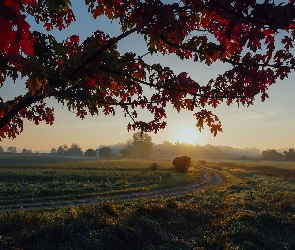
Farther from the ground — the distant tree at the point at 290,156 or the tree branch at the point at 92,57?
the tree branch at the point at 92,57

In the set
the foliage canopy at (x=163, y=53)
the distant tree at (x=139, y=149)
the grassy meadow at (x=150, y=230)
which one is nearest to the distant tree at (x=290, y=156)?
the distant tree at (x=139, y=149)

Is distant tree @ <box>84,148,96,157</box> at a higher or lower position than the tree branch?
lower

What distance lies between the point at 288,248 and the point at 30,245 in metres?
7.82

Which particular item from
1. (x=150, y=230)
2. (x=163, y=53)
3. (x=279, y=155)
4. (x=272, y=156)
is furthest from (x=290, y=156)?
(x=163, y=53)

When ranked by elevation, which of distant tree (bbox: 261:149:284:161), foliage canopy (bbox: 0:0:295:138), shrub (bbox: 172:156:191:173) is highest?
foliage canopy (bbox: 0:0:295:138)

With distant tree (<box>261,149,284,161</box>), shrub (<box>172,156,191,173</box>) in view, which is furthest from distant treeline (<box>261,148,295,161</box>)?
shrub (<box>172,156,191,173</box>)

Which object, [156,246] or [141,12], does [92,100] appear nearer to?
[141,12]

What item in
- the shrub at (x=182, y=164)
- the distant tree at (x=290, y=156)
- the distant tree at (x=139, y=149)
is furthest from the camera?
the distant tree at (x=139, y=149)

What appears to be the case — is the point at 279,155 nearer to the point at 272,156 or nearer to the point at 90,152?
the point at 272,156

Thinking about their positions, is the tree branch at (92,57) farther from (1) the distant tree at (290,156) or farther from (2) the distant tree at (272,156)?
(2) the distant tree at (272,156)

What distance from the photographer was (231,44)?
5117mm

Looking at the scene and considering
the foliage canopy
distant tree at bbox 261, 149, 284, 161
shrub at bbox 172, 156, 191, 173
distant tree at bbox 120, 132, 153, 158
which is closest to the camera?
the foliage canopy

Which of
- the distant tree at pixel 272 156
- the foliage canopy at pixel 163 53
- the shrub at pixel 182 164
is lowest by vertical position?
the distant tree at pixel 272 156

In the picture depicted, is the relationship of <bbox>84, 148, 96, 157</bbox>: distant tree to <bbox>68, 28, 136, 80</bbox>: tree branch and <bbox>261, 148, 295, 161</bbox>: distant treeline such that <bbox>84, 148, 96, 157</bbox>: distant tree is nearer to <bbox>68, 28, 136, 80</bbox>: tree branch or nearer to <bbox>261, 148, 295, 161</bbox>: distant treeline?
<bbox>261, 148, 295, 161</bbox>: distant treeline
